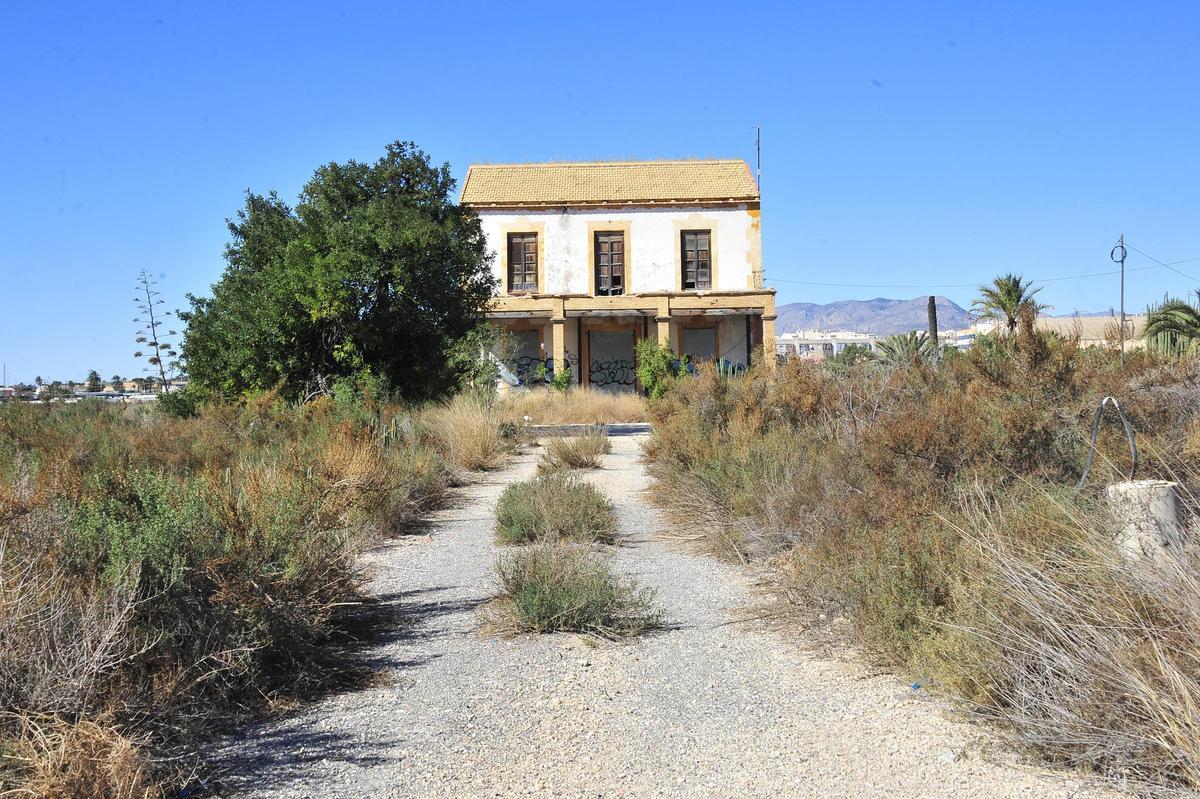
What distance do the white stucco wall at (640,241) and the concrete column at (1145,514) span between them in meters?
31.2

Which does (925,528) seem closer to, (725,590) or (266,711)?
(725,590)

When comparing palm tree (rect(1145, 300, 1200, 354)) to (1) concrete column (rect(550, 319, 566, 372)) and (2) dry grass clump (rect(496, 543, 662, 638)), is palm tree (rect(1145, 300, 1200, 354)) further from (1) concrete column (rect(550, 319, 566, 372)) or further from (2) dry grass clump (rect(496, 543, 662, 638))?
(1) concrete column (rect(550, 319, 566, 372))

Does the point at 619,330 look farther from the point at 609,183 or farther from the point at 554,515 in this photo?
the point at 554,515

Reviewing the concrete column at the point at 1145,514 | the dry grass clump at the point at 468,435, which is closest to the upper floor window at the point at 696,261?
the dry grass clump at the point at 468,435

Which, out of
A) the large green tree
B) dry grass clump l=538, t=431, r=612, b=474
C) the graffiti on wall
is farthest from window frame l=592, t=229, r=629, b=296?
dry grass clump l=538, t=431, r=612, b=474

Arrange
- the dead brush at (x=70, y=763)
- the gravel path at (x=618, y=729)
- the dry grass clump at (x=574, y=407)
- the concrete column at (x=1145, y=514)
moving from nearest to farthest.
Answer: the dead brush at (x=70, y=763) < the gravel path at (x=618, y=729) < the concrete column at (x=1145, y=514) < the dry grass clump at (x=574, y=407)

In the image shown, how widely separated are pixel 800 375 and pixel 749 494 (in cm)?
439

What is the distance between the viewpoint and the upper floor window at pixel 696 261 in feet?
A: 120

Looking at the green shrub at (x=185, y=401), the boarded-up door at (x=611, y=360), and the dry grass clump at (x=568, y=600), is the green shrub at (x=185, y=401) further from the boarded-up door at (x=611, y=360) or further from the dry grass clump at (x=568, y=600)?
the boarded-up door at (x=611, y=360)

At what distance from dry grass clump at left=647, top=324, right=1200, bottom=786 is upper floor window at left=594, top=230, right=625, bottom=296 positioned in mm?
23096

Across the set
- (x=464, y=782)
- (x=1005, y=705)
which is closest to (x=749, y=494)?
(x=1005, y=705)

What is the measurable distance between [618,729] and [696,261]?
107 feet

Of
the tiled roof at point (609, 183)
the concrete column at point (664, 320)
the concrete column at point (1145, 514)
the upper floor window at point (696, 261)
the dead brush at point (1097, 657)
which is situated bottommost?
the dead brush at point (1097, 657)

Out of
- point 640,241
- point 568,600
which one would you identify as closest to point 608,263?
point 640,241
